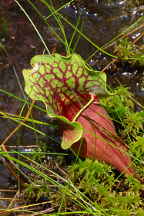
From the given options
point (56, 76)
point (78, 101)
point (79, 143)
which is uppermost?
point (56, 76)

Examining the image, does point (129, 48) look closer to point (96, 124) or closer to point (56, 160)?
point (96, 124)

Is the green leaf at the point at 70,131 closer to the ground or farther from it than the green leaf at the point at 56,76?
closer to the ground

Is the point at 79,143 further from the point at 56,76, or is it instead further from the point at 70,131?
the point at 56,76

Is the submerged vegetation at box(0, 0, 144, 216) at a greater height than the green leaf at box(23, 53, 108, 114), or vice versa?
the green leaf at box(23, 53, 108, 114)

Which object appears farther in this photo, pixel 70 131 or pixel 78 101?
pixel 78 101

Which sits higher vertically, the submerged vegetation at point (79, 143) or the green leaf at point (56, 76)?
the green leaf at point (56, 76)

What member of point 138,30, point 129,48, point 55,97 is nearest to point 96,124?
point 55,97

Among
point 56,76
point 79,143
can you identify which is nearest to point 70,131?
point 79,143

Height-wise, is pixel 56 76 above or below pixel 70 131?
above
